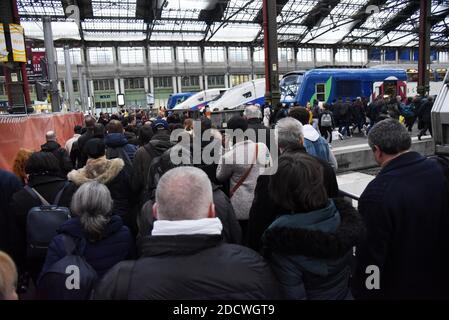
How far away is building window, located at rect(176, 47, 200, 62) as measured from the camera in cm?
4591

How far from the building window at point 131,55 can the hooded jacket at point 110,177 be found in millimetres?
44402

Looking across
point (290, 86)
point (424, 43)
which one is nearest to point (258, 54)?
point (424, 43)

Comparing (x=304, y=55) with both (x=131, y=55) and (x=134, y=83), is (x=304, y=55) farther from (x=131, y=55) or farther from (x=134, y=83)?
(x=134, y=83)

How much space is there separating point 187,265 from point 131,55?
154ft

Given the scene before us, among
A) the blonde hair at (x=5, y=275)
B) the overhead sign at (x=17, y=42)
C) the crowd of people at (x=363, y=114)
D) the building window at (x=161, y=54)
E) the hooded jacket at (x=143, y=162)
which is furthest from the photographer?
the building window at (x=161, y=54)

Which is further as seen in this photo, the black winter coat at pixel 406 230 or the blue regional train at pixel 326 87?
the blue regional train at pixel 326 87

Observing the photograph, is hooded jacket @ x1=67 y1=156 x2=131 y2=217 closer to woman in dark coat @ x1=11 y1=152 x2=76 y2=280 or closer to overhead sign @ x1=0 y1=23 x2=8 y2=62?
woman in dark coat @ x1=11 y1=152 x2=76 y2=280

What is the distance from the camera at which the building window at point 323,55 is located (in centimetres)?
5112

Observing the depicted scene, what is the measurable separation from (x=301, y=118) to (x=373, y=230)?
246 centimetres

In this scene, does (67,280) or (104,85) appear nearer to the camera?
(67,280)

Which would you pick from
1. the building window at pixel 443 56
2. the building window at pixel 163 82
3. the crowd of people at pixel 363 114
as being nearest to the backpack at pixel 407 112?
the crowd of people at pixel 363 114

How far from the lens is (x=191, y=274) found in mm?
1539

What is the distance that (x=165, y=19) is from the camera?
38.2m

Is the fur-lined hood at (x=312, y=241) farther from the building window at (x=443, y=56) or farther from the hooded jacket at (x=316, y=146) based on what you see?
the building window at (x=443, y=56)
